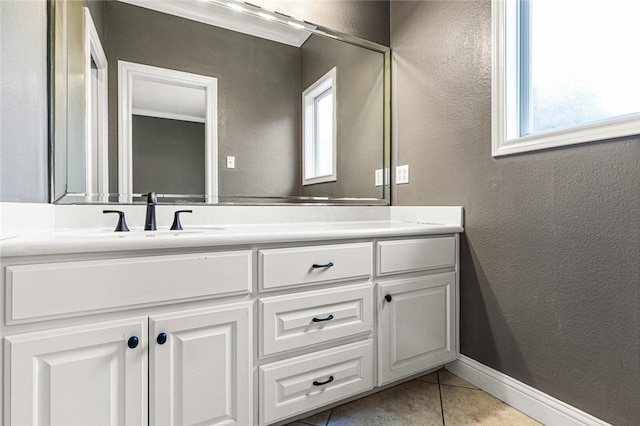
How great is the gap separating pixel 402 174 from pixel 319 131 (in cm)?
57

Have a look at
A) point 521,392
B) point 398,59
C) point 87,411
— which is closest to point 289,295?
point 87,411

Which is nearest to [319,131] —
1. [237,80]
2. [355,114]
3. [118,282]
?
[355,114]

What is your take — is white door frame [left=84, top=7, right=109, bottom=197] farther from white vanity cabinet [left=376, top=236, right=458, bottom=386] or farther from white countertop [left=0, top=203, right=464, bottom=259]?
white vanity cabinet [left=376, top=236, right=458, bottom=386]

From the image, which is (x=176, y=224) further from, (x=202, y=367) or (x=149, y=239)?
(x=202, y=367)

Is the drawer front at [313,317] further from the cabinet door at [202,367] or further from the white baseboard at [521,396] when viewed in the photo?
the white baseboard at [521,396]

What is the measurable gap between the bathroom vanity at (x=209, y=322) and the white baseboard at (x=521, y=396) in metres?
0.21

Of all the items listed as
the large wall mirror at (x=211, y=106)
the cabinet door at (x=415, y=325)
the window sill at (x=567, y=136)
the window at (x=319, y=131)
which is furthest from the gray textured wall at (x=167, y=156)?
the window sill at (x=567, y=136)

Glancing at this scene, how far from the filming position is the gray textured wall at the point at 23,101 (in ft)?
3.14

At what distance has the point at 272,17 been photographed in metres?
1.72

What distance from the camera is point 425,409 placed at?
54.3 inches

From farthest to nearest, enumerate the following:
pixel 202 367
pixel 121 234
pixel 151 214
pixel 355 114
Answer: pixel 355 114, pixel 151 214, pixel 121 234, pixel 202 367

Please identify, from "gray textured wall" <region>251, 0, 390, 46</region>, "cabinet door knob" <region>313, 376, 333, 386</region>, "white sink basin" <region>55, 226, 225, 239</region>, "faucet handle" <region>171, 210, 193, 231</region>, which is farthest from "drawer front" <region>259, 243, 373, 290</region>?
"gray textured wall" <region>251, 0, 390, 46</region>

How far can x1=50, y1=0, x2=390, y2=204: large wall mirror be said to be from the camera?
1.35 m

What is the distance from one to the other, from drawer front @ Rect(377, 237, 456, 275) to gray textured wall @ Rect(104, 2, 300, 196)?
0.67 m
